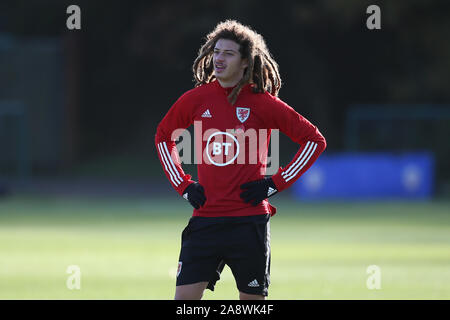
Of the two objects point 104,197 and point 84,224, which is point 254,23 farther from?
point 84,224

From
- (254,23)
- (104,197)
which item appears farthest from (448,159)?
(104,197)

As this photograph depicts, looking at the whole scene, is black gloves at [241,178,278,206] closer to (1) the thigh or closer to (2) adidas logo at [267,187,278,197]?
(2) adidas logo at [267,187,278,197]

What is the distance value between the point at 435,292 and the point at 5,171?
80.5ft

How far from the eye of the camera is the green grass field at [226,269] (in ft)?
34.1

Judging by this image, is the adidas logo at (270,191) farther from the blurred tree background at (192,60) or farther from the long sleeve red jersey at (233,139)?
the blurred tree background at (192,60)

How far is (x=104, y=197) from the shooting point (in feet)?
91.2

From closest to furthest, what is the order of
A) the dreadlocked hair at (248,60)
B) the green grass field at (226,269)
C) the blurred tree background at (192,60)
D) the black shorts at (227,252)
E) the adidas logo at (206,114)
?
the black shorts at (227,252)
the adidas logo at (206,114)
the dreadlocked hair at (248,60)
the green grass field at (226,269)
the blurred tree background at (192,60)

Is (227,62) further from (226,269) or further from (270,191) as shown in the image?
(226,269)

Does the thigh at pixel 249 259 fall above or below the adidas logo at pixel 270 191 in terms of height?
below

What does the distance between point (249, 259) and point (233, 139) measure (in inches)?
31.4

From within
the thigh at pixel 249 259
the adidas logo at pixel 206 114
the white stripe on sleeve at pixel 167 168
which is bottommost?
the thigh at pixel 249 259

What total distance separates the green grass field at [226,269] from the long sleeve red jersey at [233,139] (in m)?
3.15

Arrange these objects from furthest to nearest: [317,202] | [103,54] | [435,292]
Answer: [103,54] → [317,202] → [435,292]

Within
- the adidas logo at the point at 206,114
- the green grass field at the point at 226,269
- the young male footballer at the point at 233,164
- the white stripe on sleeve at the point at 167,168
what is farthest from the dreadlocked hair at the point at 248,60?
the green grass field at the point at 226,269
